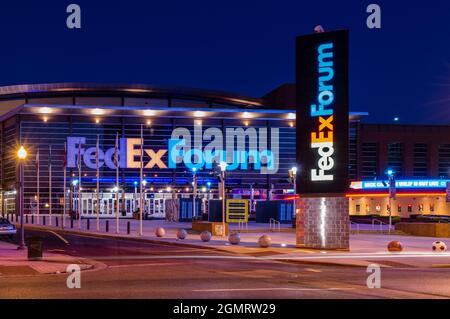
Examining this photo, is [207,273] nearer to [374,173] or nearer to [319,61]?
[319,61]

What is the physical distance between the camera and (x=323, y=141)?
31359 mm

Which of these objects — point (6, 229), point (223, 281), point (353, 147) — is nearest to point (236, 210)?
point (6, 229)

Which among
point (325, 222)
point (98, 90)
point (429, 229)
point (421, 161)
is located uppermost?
point (98, 90)

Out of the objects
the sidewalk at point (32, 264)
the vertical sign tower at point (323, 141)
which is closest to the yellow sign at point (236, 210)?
the vertical sign tower at point (323, 141)

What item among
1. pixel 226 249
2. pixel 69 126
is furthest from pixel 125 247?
pixel 69 126

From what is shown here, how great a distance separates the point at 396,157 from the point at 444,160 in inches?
334

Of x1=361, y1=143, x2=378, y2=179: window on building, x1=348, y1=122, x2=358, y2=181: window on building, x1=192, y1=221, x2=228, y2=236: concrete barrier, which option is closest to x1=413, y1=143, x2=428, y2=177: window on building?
x1=361, y1=143, x2=378, y2=179: window on building

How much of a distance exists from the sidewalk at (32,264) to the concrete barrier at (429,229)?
91.1 feet

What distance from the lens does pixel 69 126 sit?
94500mm

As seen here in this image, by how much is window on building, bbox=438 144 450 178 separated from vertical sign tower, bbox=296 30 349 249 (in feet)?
289

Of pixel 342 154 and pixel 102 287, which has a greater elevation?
pixel 342 154

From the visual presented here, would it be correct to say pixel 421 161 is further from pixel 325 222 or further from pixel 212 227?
pixel 325 222
